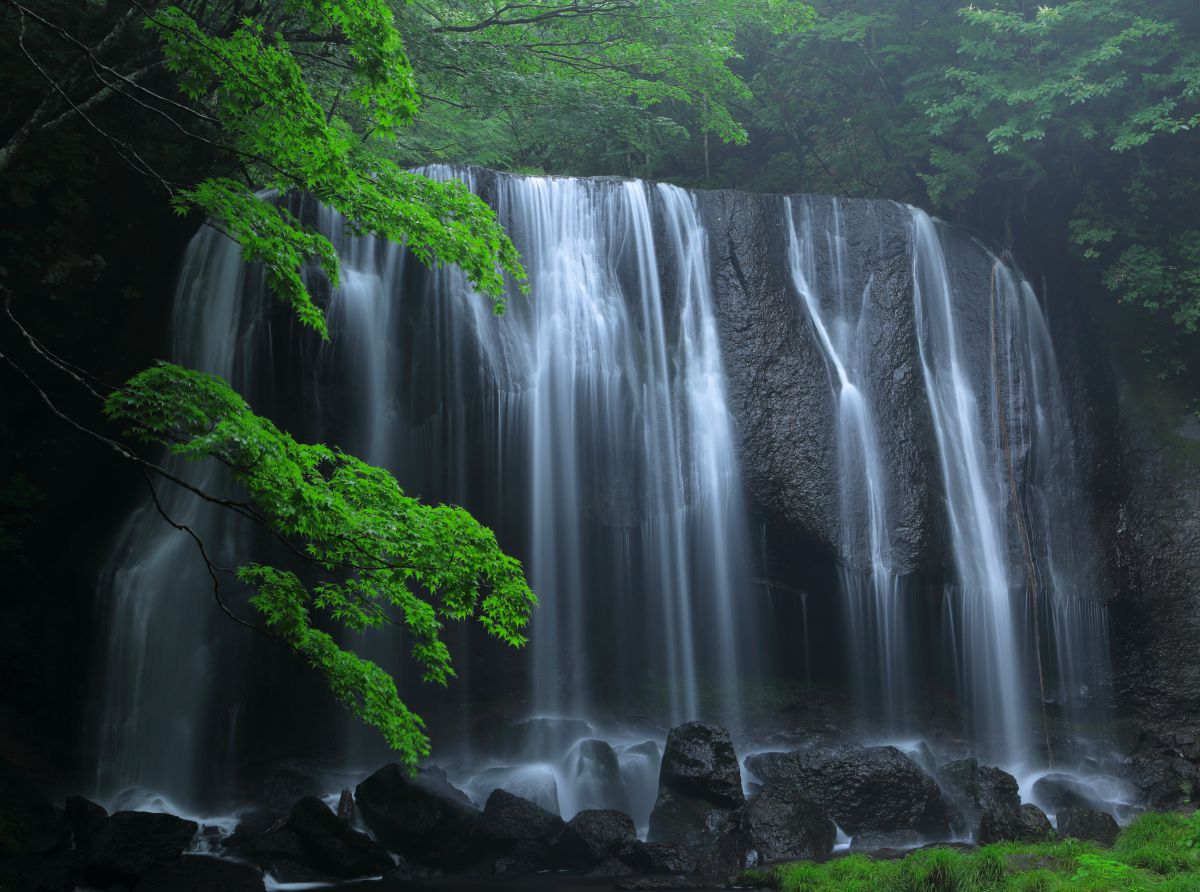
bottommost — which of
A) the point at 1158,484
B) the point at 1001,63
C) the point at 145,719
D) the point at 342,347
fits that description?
the point at 145,719

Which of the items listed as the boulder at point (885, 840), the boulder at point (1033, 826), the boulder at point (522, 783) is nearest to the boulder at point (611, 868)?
the boulder at point (522, 783)

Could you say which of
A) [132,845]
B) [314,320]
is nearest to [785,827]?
[132,845]

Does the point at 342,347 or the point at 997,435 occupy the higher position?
the point at 342,347

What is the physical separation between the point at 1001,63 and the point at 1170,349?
5.52 meters

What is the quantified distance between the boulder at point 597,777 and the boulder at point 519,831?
1.65 meters

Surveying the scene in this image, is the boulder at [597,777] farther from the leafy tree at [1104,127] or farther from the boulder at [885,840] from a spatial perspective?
the leafy tree at [1104,127]

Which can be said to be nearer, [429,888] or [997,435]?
[429,888]

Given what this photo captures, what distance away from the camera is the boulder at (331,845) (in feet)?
30.2

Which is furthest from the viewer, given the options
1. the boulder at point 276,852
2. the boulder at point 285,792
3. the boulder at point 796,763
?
the boulder at point 796,763

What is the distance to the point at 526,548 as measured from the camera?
1304cm

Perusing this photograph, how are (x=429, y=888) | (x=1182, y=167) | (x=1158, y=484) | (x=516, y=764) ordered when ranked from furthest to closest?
(x=1182, y=167) < (x=1158, y=484) < (x=516, y=764) < (x=429, y=888)

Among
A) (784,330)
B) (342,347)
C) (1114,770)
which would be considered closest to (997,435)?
(784,330)

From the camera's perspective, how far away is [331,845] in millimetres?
9227

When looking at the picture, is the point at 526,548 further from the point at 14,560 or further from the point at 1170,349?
the point at 1170,349
